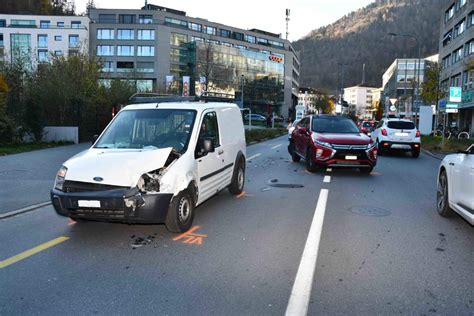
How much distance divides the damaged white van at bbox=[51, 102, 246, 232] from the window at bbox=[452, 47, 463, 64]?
52479 mm

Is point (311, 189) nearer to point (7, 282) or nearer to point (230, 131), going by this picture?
point (230, 131)

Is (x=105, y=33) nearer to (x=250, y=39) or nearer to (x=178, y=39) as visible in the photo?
(x=178, y=39)

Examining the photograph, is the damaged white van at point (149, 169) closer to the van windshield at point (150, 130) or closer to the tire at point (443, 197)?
the van windshield at point (150, 130)

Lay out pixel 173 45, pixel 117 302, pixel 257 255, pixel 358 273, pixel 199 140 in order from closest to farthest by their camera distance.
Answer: pixel 117 302
pixel 358 273
pixel 257 255
pixel 199 140
pixel 173 45

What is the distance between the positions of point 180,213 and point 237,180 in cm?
319

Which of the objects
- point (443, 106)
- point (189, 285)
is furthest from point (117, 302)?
point (443, 106)

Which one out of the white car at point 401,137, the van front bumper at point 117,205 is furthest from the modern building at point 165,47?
the van front bumper at point 117,205

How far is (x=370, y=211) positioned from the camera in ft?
25.3

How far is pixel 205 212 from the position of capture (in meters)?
7.56

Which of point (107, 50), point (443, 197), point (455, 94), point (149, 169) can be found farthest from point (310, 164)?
point (107, 50)

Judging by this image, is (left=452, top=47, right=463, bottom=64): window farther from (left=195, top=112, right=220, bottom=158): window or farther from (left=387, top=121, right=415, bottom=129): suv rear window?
(left=195, top=112, right=220, bottom=158): window

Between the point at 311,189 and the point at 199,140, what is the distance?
13.2ft

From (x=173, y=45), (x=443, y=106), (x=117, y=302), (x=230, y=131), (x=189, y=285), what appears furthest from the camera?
(x=173, y=45)

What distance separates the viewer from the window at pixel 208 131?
22.2 ft
